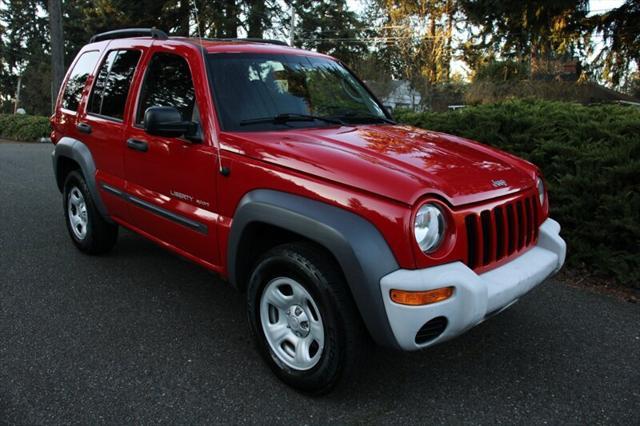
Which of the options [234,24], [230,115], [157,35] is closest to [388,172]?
[230,115]

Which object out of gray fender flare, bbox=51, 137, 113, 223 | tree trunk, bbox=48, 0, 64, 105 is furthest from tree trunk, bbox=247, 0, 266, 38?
gray fender flare, bbox=51, 137, 113, 223

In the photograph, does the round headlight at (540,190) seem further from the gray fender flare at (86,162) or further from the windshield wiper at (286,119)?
the gray fender flare at (86,162)

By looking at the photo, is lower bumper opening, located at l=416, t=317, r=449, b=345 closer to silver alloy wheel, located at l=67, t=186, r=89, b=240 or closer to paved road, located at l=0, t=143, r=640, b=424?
paved road, located at l=0, t=143, r=640, b=424

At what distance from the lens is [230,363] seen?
10.2 ft

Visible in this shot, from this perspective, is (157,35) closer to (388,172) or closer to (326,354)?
(388,172)

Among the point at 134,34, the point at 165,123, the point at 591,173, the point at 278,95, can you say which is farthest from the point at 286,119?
the point at 591,173

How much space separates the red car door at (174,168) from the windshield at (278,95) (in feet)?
0.45

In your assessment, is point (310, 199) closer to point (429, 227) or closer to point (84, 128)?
point (429, 227)

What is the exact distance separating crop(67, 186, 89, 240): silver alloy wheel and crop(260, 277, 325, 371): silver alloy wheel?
2.53m

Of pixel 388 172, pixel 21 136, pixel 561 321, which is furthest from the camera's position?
pixel 21 136

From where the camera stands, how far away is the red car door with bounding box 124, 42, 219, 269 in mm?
3209

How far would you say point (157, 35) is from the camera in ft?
12.8

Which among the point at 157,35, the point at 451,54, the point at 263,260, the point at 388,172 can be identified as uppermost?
the point at 451,54

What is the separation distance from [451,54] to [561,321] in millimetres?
31128
